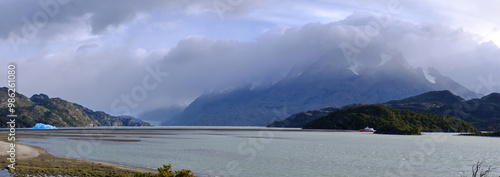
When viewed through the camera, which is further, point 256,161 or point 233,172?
point 256,161

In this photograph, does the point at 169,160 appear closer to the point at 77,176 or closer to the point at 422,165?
the point at 77,176

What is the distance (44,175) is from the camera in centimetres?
4225

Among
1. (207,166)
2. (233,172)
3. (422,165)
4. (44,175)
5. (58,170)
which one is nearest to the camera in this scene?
(44,175)

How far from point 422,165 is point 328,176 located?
22741mm

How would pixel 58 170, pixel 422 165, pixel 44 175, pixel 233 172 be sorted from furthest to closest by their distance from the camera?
pixel 422 165 < pixel 233 172 < pixel 58 170 < pixel 44 175

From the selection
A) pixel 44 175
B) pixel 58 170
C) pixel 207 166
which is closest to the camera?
pixel 44 175

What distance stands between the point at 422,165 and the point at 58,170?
5424 centimetres

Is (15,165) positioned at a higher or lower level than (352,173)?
higher

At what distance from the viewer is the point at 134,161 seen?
60062mm

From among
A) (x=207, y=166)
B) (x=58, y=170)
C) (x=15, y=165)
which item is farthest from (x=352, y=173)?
(x=15, y=165)

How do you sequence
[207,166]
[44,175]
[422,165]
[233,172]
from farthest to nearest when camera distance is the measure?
[422,165] < [207,166] < [233,172] < [44,175]

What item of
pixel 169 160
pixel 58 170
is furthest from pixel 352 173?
pixel 58 170

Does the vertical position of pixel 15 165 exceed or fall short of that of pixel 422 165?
it exceeds it

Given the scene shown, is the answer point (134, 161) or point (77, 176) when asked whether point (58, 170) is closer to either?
point (77, 176)
